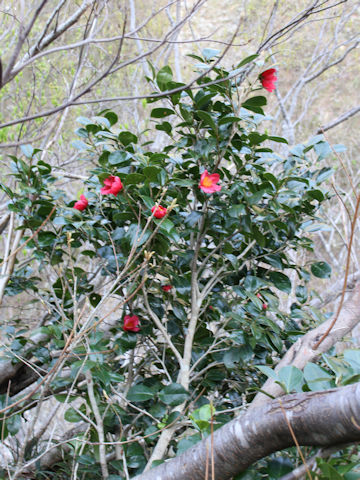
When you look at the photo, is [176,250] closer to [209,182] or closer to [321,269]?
[209,182]

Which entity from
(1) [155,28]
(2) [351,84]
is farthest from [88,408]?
(2) [351,84]

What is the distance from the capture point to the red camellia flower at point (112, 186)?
132 cm

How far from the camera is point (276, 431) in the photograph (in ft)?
2.72

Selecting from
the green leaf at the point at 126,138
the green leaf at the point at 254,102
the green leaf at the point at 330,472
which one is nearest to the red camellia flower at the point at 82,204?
the green leaf at the point at 126,138

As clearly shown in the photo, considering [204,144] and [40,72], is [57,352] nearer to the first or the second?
[204,144]

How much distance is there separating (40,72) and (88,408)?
12.5 ft

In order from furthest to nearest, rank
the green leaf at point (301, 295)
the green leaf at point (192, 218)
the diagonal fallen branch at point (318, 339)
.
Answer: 1. the green leaf at point (301, 295)
2. the green leaf at point (192, 218)
3. the diagonal fallen branch at point (318, 339)

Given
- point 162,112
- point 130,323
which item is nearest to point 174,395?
point 130,323

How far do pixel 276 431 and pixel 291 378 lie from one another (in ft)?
0.52

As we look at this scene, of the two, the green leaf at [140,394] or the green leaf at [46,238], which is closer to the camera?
the green leaf at [140,394]

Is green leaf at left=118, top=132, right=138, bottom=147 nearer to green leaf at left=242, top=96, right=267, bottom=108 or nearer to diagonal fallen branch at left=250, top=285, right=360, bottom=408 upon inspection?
green leaf at left=242, top=96, right=267, bottom=108

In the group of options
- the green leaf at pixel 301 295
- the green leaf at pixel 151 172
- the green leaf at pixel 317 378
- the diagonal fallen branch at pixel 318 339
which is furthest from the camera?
the green leaf at pixel 301 295

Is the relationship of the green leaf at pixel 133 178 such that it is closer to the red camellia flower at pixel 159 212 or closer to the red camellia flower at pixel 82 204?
the red camellia flower at pixel 159 212

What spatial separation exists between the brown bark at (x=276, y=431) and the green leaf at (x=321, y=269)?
32.6 inches
